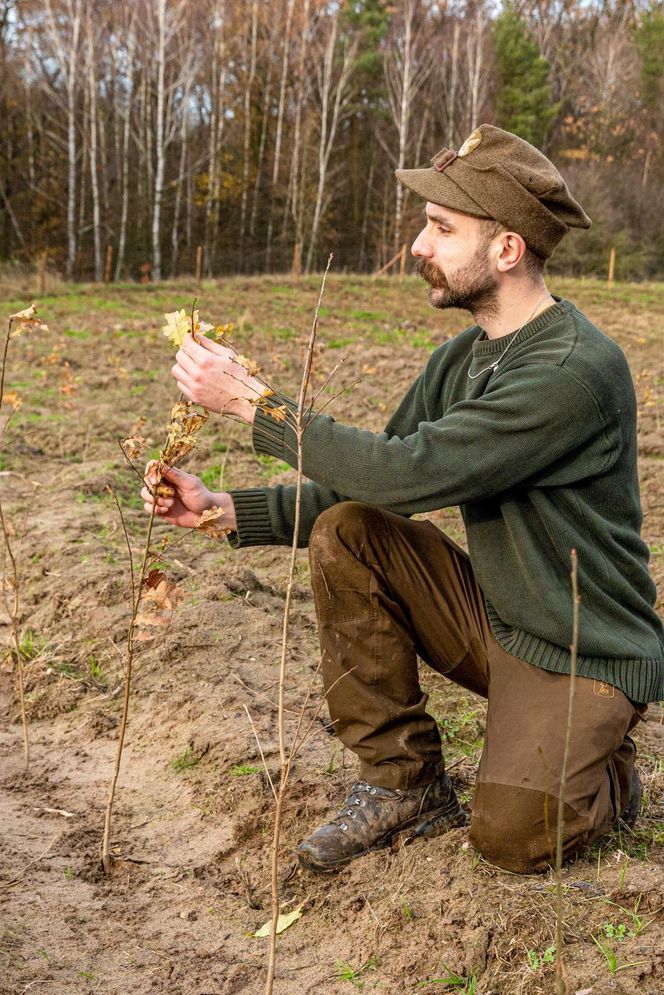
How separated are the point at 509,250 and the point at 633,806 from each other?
1623mm

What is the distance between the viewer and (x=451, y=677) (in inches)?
119

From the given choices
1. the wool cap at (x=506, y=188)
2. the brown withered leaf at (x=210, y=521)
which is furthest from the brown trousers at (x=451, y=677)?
the wool cap at (x=506, y=188)

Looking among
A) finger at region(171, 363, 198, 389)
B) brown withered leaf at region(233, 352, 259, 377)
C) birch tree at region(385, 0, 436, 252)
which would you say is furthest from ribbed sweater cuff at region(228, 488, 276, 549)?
birch tree at region(385, 0, 436, 252)

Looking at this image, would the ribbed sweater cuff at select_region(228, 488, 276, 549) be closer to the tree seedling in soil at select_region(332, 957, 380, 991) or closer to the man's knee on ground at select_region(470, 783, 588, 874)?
the man's knee on ground at select_region(470, 783, 588, 874)

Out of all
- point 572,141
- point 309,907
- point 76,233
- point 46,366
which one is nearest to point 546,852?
point 309,907

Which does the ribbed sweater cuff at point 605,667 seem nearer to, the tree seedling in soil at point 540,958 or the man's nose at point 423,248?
the tree seedling in soil at point 540,958

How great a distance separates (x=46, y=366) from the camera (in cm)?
1088

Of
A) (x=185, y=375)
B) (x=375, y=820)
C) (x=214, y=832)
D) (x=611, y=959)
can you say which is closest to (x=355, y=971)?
(x=375, y=820)

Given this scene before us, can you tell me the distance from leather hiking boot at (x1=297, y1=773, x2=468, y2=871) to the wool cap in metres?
1.61

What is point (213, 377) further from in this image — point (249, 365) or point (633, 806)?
point (633, 806)

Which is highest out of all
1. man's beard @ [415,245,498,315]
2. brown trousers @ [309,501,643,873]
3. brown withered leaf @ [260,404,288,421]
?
man's beard @ [415,245,498,315]

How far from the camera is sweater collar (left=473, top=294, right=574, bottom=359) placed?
2.72 meters

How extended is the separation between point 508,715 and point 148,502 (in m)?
1.17

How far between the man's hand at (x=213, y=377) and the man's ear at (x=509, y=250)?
31.2 inches
